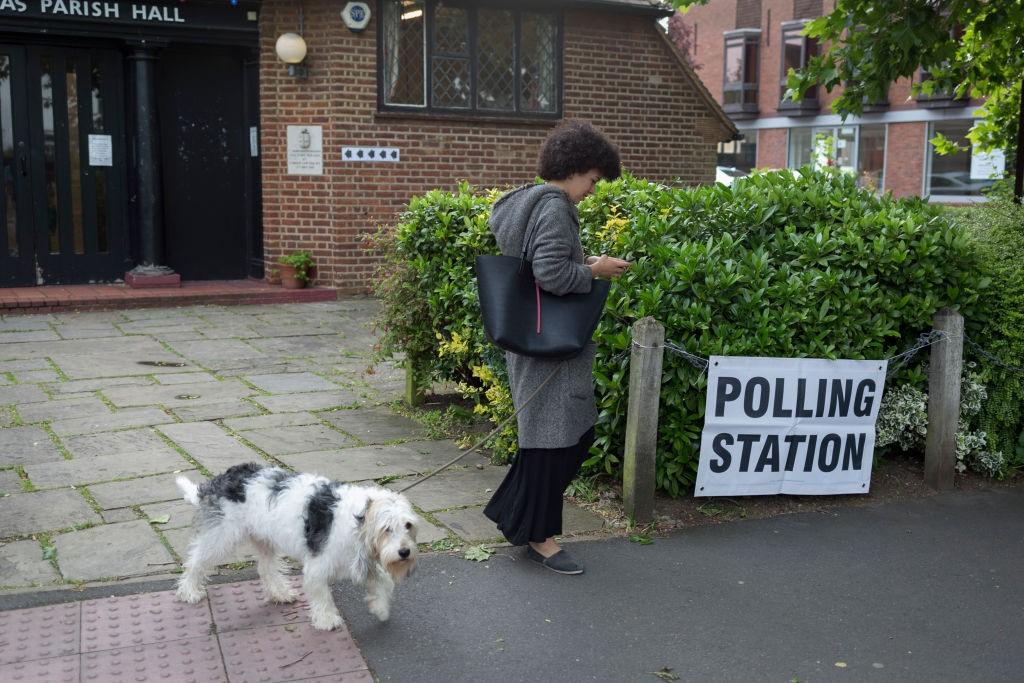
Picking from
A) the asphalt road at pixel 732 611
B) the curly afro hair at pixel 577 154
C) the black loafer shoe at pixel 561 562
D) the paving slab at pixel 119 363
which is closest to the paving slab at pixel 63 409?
the paving slab at pixel 119 363

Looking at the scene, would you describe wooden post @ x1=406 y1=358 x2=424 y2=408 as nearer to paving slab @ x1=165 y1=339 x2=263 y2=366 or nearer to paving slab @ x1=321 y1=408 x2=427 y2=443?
paving slab @ x1=321 y1=408 x2=427 y2=443

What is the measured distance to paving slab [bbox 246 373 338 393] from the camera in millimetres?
7883

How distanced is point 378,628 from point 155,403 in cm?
390

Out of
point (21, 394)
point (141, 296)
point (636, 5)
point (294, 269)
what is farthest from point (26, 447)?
point (636, 5)

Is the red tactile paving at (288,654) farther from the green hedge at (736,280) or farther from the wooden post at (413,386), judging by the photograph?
the wooden post at (413,386)

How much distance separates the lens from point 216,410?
7.15 metres

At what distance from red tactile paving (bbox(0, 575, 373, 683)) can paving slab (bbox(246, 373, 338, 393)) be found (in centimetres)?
371

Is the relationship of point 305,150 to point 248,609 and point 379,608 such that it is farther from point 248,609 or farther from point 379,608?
point 379,608

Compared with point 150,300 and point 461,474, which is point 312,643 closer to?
point 461,474

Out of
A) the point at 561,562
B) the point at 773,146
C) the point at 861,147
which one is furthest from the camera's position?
the point at 773,146

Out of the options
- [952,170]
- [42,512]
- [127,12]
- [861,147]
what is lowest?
[42,512]

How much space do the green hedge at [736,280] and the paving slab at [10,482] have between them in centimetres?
256

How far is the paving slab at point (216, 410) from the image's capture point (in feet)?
22.8

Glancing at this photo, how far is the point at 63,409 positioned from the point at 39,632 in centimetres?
350
